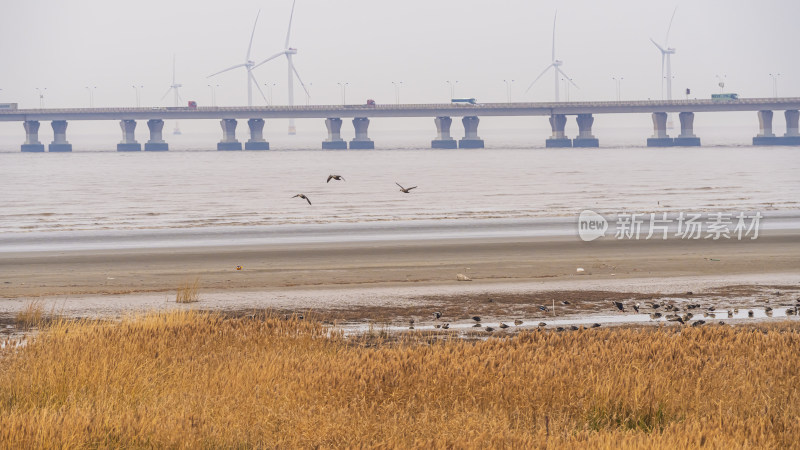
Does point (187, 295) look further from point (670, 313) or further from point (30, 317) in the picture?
point (670, 313)

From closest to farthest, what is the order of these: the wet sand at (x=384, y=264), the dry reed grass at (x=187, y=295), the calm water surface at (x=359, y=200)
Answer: the dry reed grass at (x=187, y=295) < the wet sand at (x=384, y=264) < the calm water surface at (x=359, y=200)

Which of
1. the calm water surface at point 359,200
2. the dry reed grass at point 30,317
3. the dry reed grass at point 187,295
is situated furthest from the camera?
the calm water surface at point 359,200

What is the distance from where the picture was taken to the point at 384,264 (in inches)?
1070

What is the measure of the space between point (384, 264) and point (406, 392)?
17.1 metres

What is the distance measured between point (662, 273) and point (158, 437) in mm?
18540

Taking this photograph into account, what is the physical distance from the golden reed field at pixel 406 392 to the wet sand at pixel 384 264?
1016cm

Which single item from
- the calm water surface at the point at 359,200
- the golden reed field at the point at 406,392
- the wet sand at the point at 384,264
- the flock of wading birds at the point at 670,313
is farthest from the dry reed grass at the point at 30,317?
the calm water surface at the point at 359,200

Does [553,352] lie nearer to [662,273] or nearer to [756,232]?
[662,273]

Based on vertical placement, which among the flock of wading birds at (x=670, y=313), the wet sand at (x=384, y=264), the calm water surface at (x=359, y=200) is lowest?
the flock of wading birds at (x=670, y=313)

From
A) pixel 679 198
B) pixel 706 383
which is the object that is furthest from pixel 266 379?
pixel 679 198

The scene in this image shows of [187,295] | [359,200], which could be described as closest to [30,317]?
[187,295]

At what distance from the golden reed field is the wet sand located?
33.3ft

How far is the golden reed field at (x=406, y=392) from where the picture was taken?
8141 millimetres

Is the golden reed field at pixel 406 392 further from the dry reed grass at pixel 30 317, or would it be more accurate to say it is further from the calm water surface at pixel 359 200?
the calm water surface at pixel 359 200
